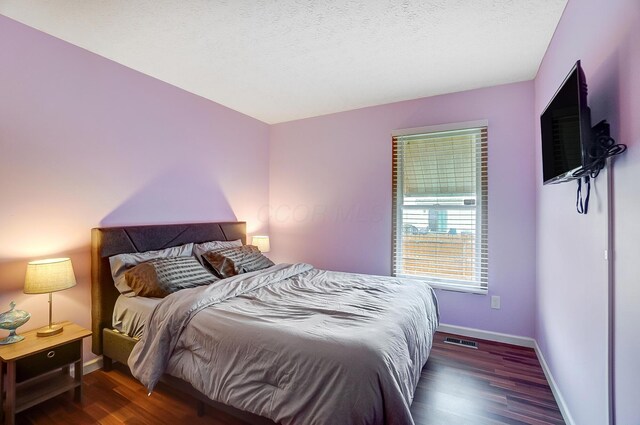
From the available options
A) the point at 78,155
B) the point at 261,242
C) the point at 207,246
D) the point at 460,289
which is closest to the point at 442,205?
the point at 460,289

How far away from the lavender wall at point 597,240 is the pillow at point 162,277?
258 centimetres

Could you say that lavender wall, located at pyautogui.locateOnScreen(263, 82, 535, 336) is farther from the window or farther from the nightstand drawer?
the nightstand drawer

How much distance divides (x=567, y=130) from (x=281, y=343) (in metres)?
1.82

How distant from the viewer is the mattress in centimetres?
214

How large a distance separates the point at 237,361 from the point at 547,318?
243 centimetres

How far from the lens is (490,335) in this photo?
3.04 m

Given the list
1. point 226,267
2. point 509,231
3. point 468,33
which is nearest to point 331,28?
point 468,33

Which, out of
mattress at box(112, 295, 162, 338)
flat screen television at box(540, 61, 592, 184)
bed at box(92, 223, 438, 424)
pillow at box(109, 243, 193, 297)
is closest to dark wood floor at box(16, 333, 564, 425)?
bed at box(92, 223, 438, 424)

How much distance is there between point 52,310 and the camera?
2.21 meters

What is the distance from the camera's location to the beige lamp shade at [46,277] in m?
1.90

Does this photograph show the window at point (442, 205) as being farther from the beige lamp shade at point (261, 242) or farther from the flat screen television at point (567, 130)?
the beige lamp shade at point (261, 242)

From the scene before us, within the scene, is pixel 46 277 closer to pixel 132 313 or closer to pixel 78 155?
pixel 132 313

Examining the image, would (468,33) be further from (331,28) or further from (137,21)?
(137,21)

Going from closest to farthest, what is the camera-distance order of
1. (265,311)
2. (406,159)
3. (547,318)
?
(265,311), (547,318), (406,159)
